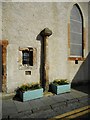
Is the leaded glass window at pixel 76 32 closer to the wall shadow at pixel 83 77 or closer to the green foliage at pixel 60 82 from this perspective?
the wall shadow at pixel 83 77

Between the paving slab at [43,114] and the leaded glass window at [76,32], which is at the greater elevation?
the leaded glass window at [76,32]

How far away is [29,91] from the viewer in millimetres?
7055

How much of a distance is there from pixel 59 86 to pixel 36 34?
319 cm

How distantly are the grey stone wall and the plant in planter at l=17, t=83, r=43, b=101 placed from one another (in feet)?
1.41

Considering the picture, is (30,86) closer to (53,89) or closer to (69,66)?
(53,89)

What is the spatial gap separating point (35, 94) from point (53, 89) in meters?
1.47

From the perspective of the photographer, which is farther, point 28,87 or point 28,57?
point 28,57

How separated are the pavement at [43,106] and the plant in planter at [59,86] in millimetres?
344

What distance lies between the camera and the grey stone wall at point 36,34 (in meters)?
7.42

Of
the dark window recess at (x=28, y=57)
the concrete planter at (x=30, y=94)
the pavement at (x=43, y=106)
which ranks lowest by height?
the pavement at (x=43, y=106)

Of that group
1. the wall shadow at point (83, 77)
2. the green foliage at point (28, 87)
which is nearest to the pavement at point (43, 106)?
the green foliage at point (28, 87)

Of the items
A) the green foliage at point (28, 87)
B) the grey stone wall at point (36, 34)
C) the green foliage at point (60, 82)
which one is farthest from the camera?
the green foliage at point (60, 82)

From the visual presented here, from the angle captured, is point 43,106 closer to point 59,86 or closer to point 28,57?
point 59,86

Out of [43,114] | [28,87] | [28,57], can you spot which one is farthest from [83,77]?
[43,114]
